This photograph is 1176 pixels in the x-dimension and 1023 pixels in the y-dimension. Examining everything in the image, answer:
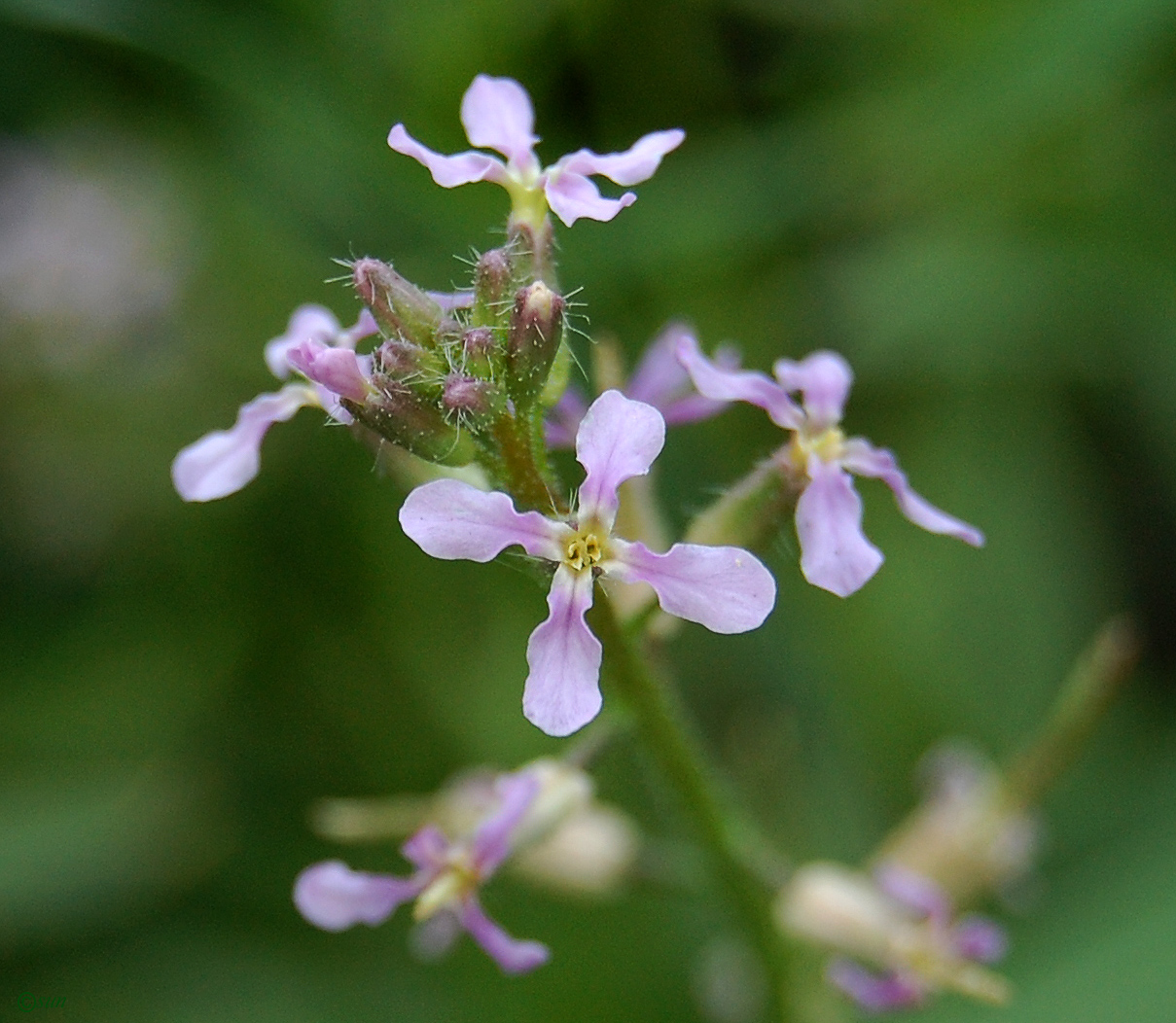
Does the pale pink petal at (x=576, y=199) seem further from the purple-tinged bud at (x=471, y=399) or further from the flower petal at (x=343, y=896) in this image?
the flower petal at (x=343, y=896)

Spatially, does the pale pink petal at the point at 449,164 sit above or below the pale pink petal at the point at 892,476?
above

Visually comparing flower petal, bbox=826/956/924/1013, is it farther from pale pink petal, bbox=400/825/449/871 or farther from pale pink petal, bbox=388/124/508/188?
pale pink petal, bbox=388/124/508/188

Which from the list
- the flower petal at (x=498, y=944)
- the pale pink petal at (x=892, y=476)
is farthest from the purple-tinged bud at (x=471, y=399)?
the flower petal at (x=498, y=944)

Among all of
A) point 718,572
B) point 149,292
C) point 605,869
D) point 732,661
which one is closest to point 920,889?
point 605,869

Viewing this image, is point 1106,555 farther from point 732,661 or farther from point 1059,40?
point 1059,40

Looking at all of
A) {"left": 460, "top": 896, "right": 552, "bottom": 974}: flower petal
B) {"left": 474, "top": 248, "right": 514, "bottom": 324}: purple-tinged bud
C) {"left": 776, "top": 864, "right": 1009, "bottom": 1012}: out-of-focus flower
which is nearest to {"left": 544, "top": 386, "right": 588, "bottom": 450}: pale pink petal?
{"left": 474, "top": 248, "right": 514, "bottom": 324}: purple-tinged bud

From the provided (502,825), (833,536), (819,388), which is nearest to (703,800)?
(502,825)
